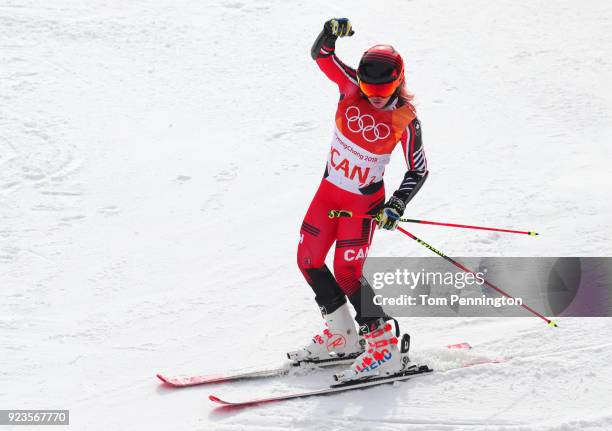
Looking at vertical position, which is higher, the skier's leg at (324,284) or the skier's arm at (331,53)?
the skier's arm at (331,53)

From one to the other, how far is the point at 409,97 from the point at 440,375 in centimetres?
201

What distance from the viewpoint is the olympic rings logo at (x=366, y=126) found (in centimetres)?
530

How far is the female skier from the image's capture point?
526 centimetres

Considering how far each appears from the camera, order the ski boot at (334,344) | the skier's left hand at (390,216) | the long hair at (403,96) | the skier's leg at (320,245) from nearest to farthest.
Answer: the skier's left hand at (390,216)
the long hair at (403,96)
the skier's leg at (320,245)
the ski boot at (334,344)

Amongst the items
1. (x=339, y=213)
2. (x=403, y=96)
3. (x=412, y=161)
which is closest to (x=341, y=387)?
(x=339, y=213)

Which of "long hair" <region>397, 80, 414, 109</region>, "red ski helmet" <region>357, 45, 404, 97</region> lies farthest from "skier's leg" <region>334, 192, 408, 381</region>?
"red ski helmet" <region>357, 45, 404, 97</region>

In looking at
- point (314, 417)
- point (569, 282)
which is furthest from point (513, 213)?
point (314, 417)

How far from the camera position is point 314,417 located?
5.21m

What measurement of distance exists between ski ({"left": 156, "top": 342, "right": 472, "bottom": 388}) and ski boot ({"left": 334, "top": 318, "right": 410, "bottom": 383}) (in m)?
0.25

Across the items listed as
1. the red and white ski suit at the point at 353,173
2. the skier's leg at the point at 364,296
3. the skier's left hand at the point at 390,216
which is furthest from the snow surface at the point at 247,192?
the skier's left hand at the point at 390,216

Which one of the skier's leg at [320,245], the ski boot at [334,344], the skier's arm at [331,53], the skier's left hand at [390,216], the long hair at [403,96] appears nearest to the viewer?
the skier's left hand at [390,216]

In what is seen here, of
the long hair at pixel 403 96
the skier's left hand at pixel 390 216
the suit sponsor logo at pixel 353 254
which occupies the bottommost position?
the suit sponsor logo at pixel 353 254

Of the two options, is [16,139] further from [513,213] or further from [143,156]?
[513,213]

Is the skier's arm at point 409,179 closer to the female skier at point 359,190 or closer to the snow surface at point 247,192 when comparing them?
the female skier at point 359,190
